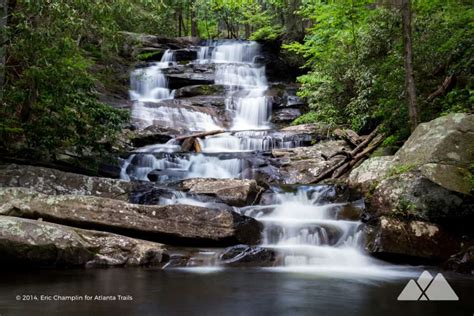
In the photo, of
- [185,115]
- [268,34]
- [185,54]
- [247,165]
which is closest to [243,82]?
[185,54]

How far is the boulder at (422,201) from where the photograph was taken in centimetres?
661

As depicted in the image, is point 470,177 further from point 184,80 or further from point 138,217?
point 184,80

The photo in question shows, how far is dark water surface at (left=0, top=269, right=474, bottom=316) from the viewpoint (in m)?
4.20

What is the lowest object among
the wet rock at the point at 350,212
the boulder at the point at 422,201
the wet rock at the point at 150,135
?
the wet rock at the point at 350,212

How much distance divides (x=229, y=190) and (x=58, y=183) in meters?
3.66

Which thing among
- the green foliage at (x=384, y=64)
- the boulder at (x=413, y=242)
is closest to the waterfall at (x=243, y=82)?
the green foliage at (x=384, y=64)

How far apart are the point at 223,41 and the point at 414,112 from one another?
63.5ft

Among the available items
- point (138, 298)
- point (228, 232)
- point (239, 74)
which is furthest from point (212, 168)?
point (239, 74)

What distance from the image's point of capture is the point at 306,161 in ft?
38.7

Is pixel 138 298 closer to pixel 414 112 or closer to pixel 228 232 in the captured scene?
pixel 228 232

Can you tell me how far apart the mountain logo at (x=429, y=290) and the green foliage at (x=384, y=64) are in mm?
4620

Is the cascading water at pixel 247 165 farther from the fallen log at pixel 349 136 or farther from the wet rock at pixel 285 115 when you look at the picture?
A: the fallen log at pixel 349 136

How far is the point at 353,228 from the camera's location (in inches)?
302

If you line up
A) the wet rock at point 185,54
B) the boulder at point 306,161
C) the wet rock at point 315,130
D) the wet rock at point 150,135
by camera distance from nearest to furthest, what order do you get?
the boulder at point 306,161, the wet rock at point 315,130, the wet rock at point 150,135, the wet rock at point 185,54
